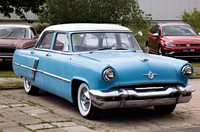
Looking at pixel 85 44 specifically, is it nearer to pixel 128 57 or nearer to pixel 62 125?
pixel 128 57

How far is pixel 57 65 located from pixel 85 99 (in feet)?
3.52

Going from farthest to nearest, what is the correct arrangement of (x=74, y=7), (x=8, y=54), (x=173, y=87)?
1. (x=74, y=7)
2. (x=8, y=54)
3. (x=173, y=87)

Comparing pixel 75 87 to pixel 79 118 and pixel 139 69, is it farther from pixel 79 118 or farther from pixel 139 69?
pixel 139 69

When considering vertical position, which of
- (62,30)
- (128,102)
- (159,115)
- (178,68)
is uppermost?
(62,30)

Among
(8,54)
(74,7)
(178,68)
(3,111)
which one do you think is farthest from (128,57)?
(74,7)

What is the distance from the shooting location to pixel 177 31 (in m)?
15.8

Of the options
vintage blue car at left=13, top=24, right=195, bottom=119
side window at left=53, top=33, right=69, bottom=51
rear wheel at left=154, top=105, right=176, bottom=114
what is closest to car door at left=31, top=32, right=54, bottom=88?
vintage blue car at left=13, top=24, right=195, bottom=119

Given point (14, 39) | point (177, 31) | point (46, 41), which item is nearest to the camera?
point (46, 41)

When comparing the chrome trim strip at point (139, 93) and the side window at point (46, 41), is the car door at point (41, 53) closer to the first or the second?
the side window at point (46, 41)

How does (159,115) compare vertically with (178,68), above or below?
below

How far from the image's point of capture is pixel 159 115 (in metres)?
6.51

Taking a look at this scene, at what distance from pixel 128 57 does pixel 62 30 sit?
170 cm

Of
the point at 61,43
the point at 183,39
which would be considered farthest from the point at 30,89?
the point at 183,39

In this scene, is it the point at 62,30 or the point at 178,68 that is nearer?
the point at 178,68
